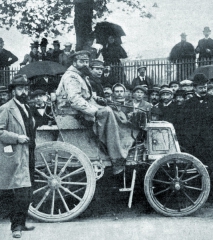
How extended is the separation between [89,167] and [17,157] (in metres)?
0.96

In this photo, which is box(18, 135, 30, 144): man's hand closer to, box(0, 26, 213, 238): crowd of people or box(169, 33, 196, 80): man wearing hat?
box(0, 26, 213, 238): crowd of people

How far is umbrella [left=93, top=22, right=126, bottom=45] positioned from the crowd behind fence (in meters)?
0.84

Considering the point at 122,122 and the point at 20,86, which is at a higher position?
the point at 20,86

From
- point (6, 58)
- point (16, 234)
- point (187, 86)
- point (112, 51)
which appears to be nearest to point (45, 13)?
point (6, 58)

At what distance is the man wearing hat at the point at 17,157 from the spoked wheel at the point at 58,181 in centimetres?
46

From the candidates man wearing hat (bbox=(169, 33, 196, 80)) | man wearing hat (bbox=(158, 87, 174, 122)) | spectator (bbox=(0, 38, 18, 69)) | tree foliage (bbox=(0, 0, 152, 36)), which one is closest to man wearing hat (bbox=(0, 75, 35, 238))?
man wearing hat (bbox=(158, 87, 174, 122))

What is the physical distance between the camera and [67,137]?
257 inches

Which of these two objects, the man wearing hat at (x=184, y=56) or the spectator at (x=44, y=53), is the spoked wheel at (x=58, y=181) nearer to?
the spectator at (x=44, y=53)

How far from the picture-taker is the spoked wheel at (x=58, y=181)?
6.15 m

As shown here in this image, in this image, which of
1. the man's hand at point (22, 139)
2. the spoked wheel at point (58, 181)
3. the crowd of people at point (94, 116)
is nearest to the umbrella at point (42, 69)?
the crowd of people at point (94, 116)

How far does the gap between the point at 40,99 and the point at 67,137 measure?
223 centimetres

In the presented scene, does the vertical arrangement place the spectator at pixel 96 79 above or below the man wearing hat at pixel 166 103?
above

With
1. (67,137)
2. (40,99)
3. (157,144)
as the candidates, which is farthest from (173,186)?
(40,99)

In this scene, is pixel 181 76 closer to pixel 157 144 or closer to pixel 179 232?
pixel 157 144
